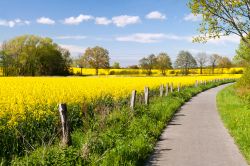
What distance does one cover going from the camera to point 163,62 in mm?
135500

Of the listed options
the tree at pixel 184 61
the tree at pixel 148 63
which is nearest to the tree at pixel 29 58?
the tree at pixel 148 63

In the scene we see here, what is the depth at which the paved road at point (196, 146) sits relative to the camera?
9281mm

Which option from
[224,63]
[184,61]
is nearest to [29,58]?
[184,61]

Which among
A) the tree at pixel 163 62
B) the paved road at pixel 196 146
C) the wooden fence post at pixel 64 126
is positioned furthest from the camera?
the tree at pixel 163 62

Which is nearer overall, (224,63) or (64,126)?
(64,126)

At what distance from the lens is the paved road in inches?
365

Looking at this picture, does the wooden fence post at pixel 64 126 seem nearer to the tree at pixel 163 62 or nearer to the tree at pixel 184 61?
the tree at pixel 163 62

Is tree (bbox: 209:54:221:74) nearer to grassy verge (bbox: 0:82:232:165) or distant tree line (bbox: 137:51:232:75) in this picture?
distant tree line (bbox: 137:51:232:75)

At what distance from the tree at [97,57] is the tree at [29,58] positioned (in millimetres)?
24219

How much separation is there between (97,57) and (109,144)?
114400mm

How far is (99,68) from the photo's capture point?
12788cm

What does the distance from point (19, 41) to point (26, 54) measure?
9534 millimetres

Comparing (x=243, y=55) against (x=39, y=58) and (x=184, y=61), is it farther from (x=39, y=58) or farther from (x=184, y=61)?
(x=184, y=61)

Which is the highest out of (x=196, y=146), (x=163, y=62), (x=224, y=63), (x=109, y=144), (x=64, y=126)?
(x=163, y=62)
